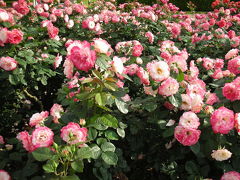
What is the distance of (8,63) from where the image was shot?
214 centimetres

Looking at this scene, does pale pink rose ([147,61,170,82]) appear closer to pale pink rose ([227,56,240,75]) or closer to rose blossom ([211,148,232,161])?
rose blossom ([211,148,232,161])

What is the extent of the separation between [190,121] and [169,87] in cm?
19

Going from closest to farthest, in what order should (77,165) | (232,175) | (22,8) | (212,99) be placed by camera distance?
(77,165)
(232,175)
(212,99)
(22,8)

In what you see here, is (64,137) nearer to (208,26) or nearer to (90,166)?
(90,166)

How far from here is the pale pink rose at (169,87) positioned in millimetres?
1374

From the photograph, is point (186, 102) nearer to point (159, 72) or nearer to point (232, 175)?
point (159, 72)

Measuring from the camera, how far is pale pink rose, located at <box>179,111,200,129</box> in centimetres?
127

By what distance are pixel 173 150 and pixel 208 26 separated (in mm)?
2488

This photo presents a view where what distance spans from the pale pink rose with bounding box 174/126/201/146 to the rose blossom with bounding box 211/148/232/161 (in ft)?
0.33

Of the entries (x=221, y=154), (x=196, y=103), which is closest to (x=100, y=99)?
(x=196, y=103)

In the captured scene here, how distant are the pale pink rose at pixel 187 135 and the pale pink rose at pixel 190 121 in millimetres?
17

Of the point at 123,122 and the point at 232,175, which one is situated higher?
the point at 232,175

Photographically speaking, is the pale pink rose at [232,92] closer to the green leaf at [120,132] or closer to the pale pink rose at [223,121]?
the pale pink rose at [223,121]

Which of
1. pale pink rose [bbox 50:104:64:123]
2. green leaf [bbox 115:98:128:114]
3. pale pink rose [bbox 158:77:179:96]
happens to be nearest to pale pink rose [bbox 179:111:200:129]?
pale pink rose [bbox 158:77:179:96]
